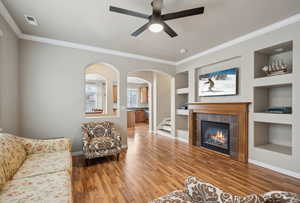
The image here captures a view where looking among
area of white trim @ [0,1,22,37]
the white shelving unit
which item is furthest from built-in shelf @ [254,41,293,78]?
area of white trim @ [0,1,22,37]

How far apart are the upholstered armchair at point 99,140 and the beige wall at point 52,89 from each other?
366 mm

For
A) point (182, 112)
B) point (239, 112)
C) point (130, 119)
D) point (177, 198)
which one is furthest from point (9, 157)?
point (130, 119)

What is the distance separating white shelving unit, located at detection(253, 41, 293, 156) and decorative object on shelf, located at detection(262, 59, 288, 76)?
0.13 metres

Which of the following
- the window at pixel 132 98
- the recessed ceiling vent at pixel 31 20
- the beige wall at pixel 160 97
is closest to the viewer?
the recessed ceiling vent at pixel 31 20

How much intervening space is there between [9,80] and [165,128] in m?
4.89

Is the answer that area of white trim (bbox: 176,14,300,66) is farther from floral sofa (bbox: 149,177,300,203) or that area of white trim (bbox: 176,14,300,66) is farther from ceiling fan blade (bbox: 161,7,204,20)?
floral sofa (bbox: 149,177,300,203)

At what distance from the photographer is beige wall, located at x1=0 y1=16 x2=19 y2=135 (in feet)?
7.91

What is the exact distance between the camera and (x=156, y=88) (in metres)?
6.37

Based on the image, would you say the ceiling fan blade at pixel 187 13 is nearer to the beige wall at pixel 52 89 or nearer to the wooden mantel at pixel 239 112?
the wooden mantel at pixel 239 112

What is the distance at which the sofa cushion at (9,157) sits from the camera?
158cm

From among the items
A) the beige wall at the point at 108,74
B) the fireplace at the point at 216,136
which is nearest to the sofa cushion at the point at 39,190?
the fireplace at the point at 216,136

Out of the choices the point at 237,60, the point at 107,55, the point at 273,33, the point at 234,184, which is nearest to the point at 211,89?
the point at 237,60

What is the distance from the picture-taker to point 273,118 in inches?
109

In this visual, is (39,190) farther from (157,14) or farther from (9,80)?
(157,14)
